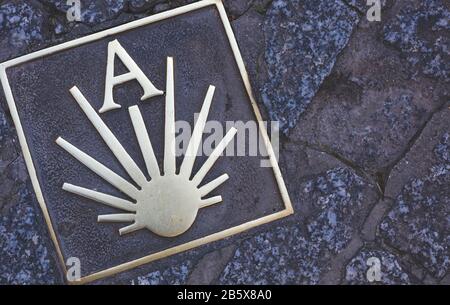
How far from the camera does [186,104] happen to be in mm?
1100

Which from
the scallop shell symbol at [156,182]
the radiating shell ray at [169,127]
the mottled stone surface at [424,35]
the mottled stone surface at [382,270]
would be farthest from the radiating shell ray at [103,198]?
the mottled stone surface at [424,35]

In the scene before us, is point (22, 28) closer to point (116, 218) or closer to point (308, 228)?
point (116, 218)

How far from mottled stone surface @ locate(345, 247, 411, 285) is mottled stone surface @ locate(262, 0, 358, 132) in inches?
12.2

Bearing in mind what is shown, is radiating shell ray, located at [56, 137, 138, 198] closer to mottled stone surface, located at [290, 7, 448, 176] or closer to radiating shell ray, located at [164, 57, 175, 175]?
radiating shell ray, located at [164, 57, 175, 175]

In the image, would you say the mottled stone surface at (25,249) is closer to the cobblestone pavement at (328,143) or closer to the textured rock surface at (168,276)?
the cobblestone pavement at (328,143)

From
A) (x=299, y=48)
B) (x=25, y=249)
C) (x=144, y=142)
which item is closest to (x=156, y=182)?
(x=144, y=142)

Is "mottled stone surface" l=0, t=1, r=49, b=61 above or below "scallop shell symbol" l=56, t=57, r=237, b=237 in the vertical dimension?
above

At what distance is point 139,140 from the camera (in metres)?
1.08

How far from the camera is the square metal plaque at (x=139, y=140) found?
1.08 m

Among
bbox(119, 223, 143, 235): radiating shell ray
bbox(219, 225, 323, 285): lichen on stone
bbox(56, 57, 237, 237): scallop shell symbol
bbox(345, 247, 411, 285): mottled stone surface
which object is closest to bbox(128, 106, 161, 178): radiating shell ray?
bbox(56, 57, 237, 237): scallop shell symbol

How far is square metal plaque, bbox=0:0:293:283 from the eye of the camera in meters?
1.08

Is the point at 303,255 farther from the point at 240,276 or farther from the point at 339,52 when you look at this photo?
the point at 339,52

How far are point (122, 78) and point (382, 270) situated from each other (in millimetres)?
658

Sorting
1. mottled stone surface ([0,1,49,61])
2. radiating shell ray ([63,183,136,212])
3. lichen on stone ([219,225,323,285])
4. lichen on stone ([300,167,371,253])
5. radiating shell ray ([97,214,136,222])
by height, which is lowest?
lichen on stone ([219,225,323,285])
